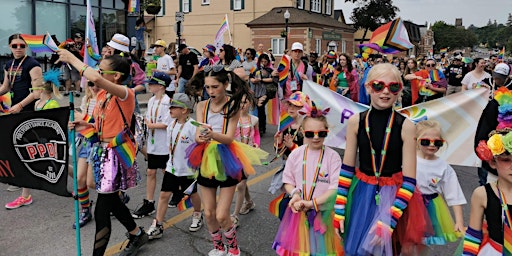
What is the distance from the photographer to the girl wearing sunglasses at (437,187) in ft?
11.1

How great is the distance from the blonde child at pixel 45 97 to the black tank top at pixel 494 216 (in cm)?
463

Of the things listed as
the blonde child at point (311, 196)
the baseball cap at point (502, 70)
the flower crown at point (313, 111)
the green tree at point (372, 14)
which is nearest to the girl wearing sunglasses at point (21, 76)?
the flower crown at point (313, 111)

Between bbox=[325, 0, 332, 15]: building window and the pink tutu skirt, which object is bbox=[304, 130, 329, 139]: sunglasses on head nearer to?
the pink tutu skirt

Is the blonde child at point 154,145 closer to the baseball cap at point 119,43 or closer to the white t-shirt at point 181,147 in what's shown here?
the white t-shirt at point 181,147

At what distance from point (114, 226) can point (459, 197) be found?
342cm

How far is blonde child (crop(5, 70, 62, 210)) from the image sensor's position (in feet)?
17.7

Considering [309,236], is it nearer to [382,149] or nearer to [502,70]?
[382,149]

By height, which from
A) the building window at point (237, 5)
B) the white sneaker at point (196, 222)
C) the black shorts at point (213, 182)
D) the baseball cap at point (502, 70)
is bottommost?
the white sneaker at point (196, 222)

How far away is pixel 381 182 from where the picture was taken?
2992 millimetres

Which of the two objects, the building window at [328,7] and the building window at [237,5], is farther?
the building window at [328,7]

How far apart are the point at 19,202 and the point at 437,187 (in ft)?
15.2

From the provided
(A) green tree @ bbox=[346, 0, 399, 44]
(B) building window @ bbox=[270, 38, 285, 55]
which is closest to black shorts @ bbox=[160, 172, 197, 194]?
(B) building window @ bbox=[270, 38, 285, 55]

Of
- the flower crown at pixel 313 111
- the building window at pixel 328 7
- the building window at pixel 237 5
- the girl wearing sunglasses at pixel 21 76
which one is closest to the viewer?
the flower crown at pixel 313 111

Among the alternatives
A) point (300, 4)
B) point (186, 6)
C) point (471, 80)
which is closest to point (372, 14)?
point (300, 4)
